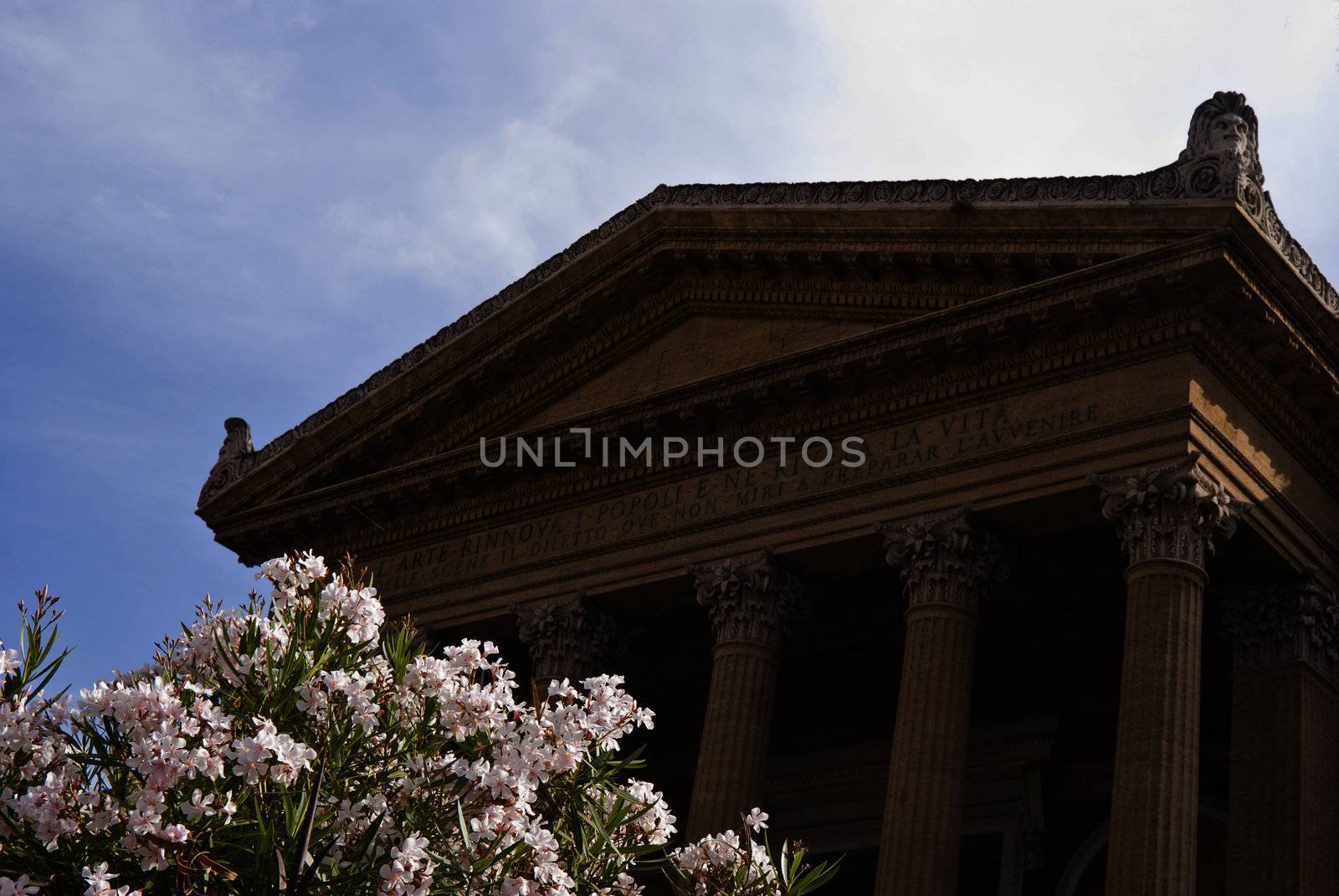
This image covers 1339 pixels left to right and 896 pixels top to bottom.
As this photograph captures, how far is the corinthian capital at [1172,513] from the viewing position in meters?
17.8

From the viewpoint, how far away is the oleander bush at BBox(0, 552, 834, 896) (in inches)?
371

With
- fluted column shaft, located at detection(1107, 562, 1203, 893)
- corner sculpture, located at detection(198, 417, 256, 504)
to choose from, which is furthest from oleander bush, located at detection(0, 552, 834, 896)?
corner sculpture, located at detection(198, 417, 256, 504)

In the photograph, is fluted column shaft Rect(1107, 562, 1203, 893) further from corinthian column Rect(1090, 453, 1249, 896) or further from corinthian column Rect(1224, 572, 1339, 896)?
corinthian column Rect(1224, 572, 1339, 896)

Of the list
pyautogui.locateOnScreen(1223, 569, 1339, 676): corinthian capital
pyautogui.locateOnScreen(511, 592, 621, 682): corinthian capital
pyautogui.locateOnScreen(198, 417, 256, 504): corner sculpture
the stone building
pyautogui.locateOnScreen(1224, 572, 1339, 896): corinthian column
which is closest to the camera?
pyautogui.locateOnScreen(1224, 572, 1339, 896): corinthian column

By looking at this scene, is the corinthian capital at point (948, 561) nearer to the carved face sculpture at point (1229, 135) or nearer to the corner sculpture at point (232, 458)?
the carved face sculpture at point (1229, 135)

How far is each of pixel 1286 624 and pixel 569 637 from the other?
9331 millimetres

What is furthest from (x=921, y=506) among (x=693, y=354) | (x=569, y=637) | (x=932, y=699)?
(x=569, y=637)

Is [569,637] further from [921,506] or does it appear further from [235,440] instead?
[235,440]

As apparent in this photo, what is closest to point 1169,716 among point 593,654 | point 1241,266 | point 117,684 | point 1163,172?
point 1241,266

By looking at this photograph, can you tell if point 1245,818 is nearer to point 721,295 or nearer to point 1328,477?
point 1328,477

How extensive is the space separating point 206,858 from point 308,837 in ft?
2.10

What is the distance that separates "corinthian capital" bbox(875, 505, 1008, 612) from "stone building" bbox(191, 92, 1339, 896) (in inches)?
1.6

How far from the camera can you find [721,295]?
24.5 meters

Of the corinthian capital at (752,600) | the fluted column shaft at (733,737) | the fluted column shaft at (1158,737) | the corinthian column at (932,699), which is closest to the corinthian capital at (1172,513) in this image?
the fluted column shaft at (1158,737)
